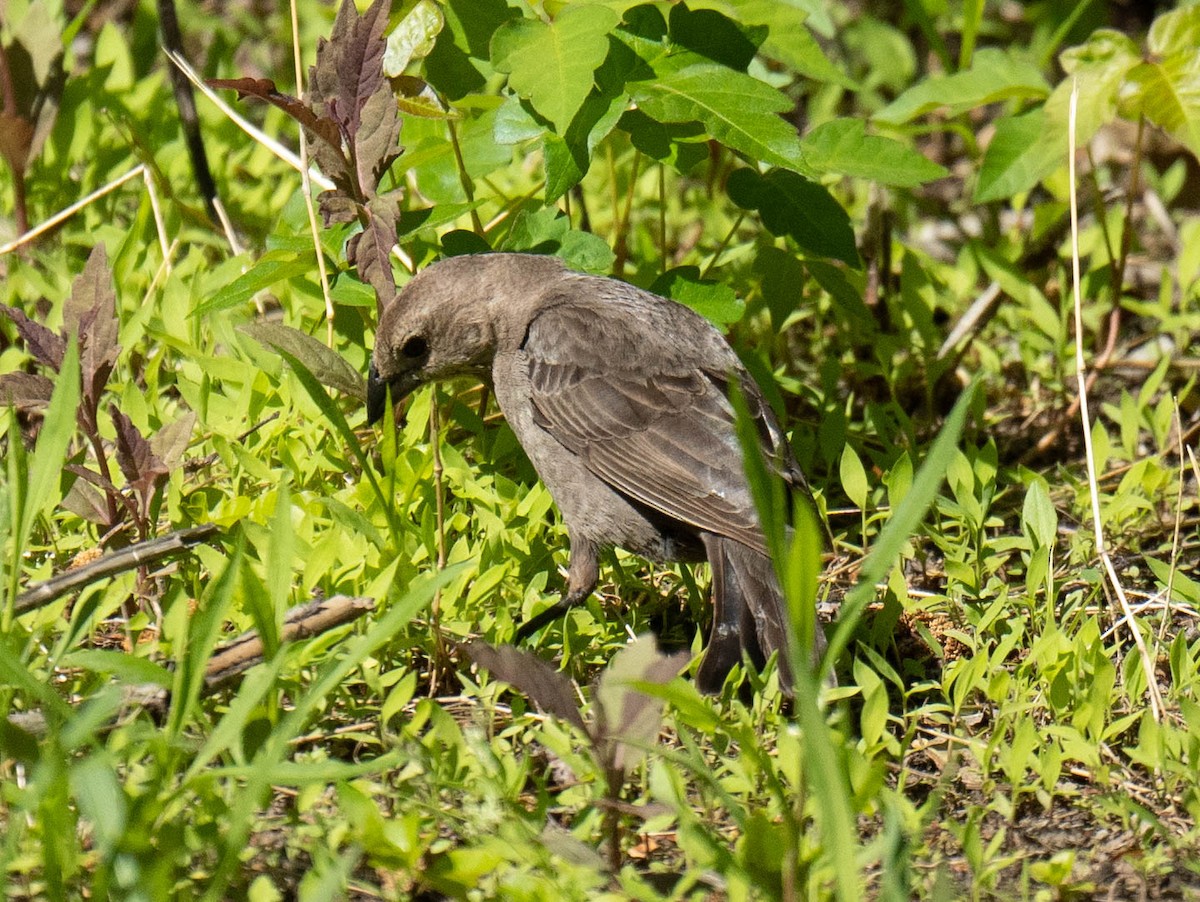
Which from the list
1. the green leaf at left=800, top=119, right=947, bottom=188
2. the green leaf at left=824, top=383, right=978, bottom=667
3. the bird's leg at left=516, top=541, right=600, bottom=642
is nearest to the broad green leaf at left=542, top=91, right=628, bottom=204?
the green leaf at left=800, top=119, right=947, bottom=188

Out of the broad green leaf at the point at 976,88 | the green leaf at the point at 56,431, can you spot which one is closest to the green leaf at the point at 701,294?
the broad green leaf at the point at 976,88

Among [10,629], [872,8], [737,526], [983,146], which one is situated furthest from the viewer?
[872,8]

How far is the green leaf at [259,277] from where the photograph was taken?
411 cm

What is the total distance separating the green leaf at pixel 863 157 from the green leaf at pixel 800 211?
3.9 inches

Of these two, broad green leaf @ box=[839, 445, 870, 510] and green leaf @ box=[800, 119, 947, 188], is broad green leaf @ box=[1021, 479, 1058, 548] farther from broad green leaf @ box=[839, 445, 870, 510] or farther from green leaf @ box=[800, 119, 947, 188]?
green leaf @ box=[800, 119, 947, 188]

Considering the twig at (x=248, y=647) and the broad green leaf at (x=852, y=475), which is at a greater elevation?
the twig at (x=248, y=647)

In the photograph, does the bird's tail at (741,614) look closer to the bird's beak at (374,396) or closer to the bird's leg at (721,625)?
the bird's leg at (721,625)

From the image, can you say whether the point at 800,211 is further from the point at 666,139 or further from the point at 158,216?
the point at 158,216

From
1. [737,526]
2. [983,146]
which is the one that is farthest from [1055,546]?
[983,146]

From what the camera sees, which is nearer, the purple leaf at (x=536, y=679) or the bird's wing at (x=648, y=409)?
the purple leaf at (x=536, y=679)

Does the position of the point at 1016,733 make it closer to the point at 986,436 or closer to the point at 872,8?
the point at 986,436

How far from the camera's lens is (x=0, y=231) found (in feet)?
17.4

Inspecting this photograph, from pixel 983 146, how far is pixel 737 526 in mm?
4559

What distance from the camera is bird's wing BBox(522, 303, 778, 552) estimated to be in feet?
13.2
